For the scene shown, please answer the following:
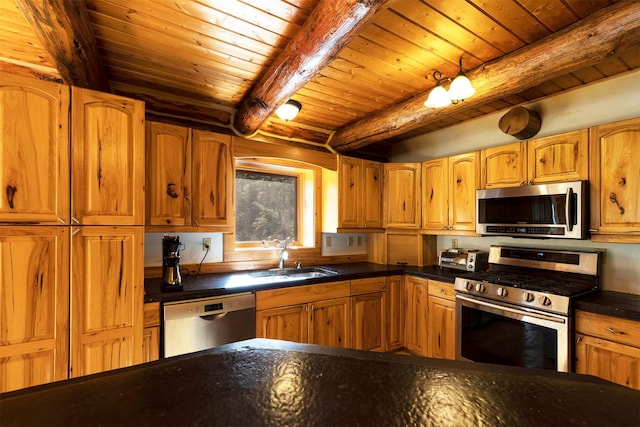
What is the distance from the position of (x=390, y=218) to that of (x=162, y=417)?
300cm

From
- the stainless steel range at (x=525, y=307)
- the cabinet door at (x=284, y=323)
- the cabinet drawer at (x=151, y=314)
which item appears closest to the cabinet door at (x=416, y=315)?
the stainless steel range at (x=525, y=307)

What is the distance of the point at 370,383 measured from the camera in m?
0.56

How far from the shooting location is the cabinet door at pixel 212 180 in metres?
2.32

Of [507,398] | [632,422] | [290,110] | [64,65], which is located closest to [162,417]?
[507,398]

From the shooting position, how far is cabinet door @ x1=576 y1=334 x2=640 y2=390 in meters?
1.62

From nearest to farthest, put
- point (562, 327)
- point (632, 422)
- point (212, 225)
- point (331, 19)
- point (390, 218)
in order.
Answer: point (632, 422), point (331, 19), point (562, 327), point (212, 225), point (390, 218)

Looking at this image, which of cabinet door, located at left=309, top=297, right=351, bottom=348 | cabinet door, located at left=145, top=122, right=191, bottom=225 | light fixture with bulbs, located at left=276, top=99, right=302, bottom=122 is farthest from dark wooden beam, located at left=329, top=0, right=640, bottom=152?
cabinet door, located at left=145, top=122, right=191, bottom=225

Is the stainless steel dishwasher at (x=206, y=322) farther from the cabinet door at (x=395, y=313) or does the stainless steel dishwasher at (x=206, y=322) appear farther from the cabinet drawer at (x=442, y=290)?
Result: the cabinet drawer at (x=442, y=290)

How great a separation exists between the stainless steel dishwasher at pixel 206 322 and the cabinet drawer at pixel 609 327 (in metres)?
2.15

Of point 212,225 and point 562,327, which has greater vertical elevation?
point 212,225

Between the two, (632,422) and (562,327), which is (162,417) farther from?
(562,327)

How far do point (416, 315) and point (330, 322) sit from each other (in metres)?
0.89

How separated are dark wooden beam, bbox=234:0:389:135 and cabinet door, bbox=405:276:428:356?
207cm

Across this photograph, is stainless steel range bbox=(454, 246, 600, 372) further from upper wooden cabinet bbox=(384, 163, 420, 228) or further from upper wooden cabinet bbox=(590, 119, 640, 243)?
upper wooden cabinet bbox=(384, 163, 420, 228)
